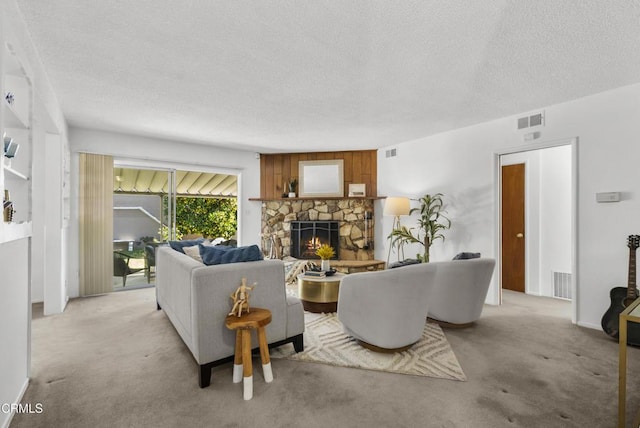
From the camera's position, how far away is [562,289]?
4414 millimetres

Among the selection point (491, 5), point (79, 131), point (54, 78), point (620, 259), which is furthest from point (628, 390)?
point (79, 131)

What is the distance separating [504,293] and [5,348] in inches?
218

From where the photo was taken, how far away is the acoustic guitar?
2773mm

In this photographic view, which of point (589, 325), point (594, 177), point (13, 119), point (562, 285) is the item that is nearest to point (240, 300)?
point (13, 119)

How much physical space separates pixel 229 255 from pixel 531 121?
151 inches

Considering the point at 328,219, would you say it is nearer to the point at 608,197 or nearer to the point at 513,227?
the point at 513,227

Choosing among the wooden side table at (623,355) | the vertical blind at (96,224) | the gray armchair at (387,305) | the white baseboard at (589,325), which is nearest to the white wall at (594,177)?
the white baseboard at (589,325)

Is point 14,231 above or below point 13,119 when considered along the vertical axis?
below

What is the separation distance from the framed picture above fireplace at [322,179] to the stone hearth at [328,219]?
16cm

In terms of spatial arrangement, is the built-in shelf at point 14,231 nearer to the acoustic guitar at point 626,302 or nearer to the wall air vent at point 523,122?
the acoustic guitar at point 626,302

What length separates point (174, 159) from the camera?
5.25 metres

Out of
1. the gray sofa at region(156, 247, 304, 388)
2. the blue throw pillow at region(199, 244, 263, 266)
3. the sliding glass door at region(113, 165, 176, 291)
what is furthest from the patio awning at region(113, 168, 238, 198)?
the blue throw pillow at region(199, 244, 263, 266)

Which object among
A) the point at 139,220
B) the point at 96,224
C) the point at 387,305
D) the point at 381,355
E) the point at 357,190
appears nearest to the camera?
the point at 387,305

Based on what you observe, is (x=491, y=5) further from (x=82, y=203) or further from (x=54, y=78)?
(x=82, y=203)
